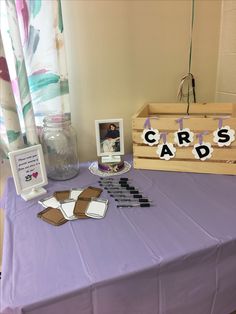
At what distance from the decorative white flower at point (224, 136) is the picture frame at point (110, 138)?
413 millimetres

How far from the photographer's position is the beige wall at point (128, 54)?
1.27 meters

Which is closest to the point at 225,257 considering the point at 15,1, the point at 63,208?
the point at 63,208

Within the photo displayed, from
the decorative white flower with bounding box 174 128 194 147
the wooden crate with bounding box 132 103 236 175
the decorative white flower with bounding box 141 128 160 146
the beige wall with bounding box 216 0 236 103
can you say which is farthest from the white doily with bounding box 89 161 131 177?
the beige wall with bounding box 216 0 236 103

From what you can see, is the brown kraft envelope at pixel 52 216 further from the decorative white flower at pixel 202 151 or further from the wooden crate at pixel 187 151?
the decorative white flower at pixel 202 151

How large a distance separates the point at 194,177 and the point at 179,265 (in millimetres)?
497

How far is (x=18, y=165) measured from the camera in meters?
1.07

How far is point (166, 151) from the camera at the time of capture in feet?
4.00

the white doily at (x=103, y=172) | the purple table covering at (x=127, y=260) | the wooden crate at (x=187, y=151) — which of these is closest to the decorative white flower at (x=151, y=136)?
the wooden crate at (x=187, y=151)

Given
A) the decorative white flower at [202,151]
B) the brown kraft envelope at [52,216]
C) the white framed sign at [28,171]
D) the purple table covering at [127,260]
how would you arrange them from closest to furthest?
1. the purple table covering at [127,260]
2. the brown kraft envelope at [52,216]
3. the white framed sign at [28,171]
4. the decorative white flower at [202,151]

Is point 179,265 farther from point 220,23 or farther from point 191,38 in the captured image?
point 220,23

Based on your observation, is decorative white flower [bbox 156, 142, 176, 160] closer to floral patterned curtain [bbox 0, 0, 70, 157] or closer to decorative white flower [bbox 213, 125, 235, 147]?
decorative white flower [bbox 213, 125, 235, 147]

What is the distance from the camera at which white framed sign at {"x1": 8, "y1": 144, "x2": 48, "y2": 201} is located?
106 centimetres

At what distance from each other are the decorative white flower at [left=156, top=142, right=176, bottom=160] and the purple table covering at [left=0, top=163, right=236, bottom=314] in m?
0.25

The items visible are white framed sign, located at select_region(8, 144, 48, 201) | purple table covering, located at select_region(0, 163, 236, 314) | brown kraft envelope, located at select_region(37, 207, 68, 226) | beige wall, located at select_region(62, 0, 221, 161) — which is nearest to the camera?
purple table covering, located at select_region(0, 163, 236, 314)
